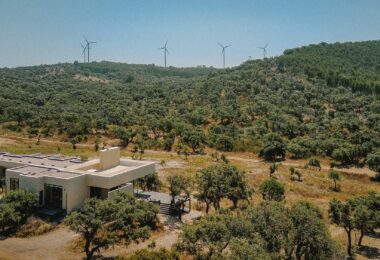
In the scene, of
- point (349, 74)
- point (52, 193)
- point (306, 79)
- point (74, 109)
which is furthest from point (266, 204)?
point (349, 74)

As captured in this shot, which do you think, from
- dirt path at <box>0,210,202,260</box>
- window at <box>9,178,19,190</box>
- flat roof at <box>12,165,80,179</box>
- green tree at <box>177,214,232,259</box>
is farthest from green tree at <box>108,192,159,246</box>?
window at <box>9,178,19,190</box>

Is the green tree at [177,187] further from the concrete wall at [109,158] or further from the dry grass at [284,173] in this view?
the concrete wall at [109,158]

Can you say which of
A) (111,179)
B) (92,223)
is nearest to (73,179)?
(111,179)

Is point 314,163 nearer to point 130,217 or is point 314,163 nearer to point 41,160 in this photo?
point 41,160

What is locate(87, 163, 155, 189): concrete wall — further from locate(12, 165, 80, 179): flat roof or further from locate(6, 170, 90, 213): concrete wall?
locate(12, 165, 80, 179): flat roof

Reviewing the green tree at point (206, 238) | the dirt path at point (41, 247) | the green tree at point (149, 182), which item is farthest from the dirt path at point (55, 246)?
the green tree at point (149, 182)
